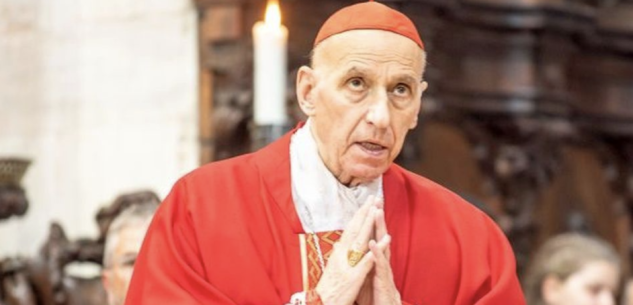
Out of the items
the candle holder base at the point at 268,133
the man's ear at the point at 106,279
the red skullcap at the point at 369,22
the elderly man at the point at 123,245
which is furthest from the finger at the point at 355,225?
the man's ear at the point at 106,279

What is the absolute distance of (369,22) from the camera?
12.3ft

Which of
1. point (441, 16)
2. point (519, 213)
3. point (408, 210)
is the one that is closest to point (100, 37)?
A: point (441, 16)

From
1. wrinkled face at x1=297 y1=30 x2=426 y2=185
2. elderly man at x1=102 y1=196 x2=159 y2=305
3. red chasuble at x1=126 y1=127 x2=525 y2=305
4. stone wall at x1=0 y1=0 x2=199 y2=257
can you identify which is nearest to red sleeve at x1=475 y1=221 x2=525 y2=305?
red chasuble at x1=126 y1=127 x2=525 y2=305

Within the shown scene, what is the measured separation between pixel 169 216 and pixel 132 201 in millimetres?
1498

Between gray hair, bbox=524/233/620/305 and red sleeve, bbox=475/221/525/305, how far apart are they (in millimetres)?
2039

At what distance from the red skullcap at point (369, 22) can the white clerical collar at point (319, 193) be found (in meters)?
0.22

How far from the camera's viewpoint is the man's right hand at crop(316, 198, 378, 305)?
3682 millimetres

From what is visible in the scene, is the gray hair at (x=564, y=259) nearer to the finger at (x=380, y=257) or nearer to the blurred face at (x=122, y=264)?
the blurred face at (x=122, y=264)

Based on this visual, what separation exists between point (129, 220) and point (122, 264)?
6.5 inches

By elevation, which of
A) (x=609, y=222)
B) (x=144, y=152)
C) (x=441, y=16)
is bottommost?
(x=609, y=222)

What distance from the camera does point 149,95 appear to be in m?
6.52

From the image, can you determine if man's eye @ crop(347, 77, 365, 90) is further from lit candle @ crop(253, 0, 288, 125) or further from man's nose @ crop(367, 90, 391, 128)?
lit candle @ crop(253, 0, 288, 125)

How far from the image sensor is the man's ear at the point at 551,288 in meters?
6.04

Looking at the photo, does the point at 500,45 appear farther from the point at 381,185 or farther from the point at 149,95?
the point at 381,185
